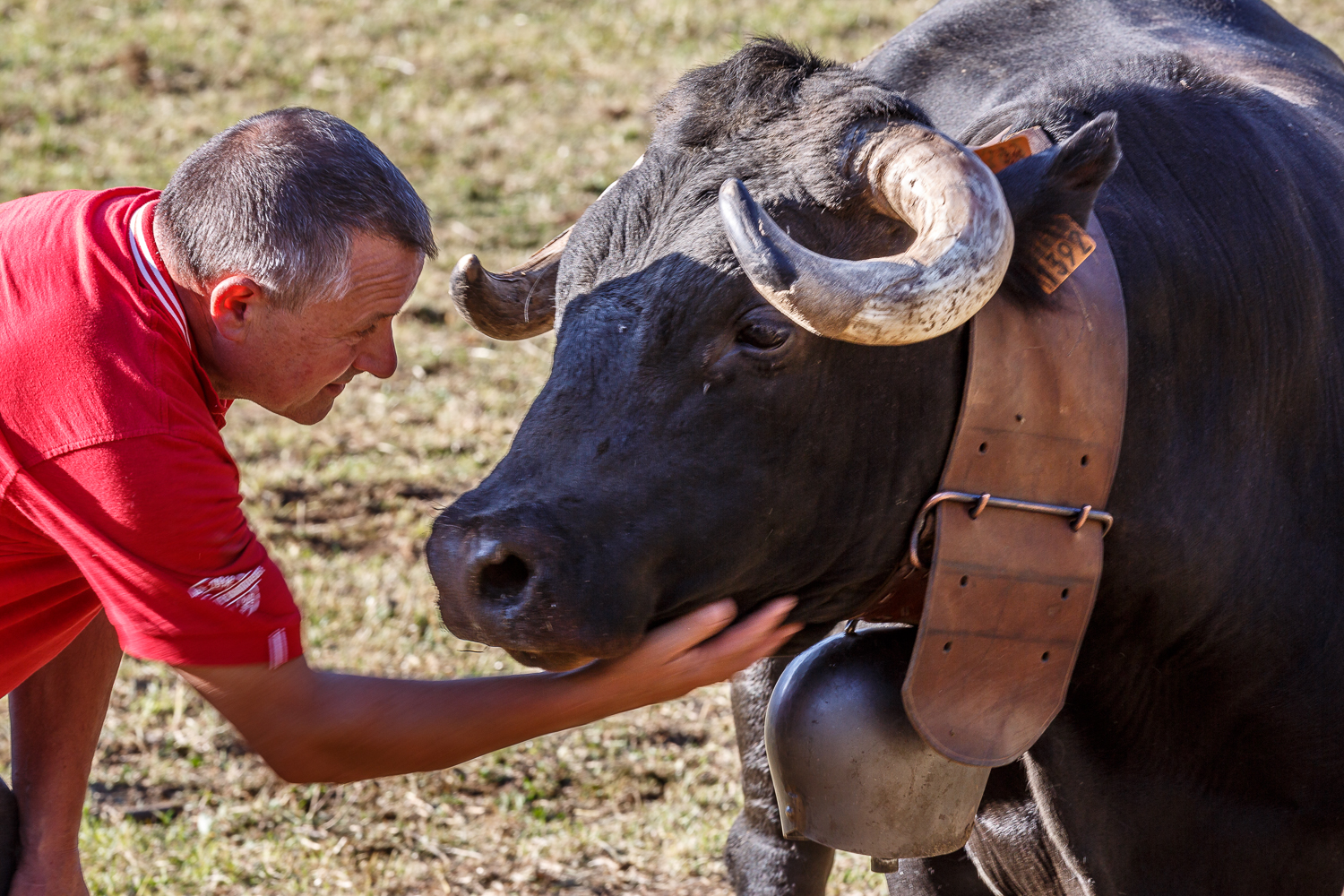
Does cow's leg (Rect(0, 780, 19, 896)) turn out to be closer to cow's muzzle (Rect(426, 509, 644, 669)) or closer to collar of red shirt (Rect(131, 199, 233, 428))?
collar of red shirt (Rect(131, 199, 233, 428))

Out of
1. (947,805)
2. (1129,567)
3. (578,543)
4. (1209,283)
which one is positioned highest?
(1209,283)

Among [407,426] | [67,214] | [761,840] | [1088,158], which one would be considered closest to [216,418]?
[67,214]

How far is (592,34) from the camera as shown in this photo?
1029 centimetres

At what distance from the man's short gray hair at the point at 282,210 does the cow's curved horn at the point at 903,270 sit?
652 millimetres

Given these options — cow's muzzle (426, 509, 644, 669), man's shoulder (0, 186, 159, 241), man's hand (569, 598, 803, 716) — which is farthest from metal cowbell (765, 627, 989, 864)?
man's shoulder (0, 186, 159, 241)

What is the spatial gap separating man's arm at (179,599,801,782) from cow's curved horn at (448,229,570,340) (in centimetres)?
90

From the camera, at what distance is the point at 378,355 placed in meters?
2.45

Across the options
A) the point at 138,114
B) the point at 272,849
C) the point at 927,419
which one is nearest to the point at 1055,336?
the point at 927,419

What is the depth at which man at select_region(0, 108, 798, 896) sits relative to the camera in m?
2.05

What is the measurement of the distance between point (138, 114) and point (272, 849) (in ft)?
22.6

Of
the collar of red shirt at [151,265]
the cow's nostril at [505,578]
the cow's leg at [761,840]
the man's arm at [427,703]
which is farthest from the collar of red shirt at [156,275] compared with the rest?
the cow's leg at [761,840]

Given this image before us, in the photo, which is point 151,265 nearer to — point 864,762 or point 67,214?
point 67,214

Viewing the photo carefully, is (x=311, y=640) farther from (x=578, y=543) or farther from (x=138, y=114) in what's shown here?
(x=138, y=114)

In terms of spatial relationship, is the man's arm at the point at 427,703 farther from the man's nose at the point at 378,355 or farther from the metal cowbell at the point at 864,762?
the man's nose at the point at 378,355
